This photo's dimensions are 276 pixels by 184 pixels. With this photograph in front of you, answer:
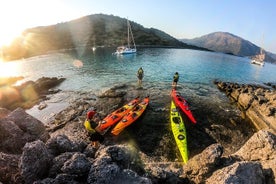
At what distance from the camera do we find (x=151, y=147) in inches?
792

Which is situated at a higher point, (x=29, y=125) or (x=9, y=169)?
(x=9, y=169)

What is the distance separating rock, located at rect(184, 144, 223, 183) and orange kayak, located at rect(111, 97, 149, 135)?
12.2 m

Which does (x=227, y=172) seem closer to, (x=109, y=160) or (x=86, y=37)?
(x=109, y=160)

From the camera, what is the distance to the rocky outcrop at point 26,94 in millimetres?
33031

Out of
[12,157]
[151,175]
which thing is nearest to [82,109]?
[12,157]

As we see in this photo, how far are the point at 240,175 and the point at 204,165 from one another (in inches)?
65.5

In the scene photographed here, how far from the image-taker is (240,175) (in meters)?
8.57

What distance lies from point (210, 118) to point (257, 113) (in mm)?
6734

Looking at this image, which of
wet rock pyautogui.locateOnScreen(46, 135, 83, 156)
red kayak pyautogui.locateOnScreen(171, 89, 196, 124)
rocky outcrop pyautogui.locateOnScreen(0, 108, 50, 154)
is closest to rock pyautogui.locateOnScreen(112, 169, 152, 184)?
wet rock pyautogui.locateOnScreen(46, 135, 83, 156)

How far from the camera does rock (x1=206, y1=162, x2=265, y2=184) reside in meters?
8.40

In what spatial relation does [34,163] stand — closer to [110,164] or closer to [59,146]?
[59,146]

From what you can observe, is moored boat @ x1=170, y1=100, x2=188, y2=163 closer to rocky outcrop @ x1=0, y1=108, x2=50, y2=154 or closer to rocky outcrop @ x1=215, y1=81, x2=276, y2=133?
rocky outcrop @ x1=215, y1=81, x2=276, y2=133

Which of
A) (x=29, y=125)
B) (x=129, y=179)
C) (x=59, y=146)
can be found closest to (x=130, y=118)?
(x=29, y=125)

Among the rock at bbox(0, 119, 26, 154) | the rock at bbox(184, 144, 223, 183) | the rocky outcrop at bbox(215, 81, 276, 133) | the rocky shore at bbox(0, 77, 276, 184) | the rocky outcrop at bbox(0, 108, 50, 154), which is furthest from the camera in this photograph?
the rocky outcrop at bbox(215, 81, 276, 133)
